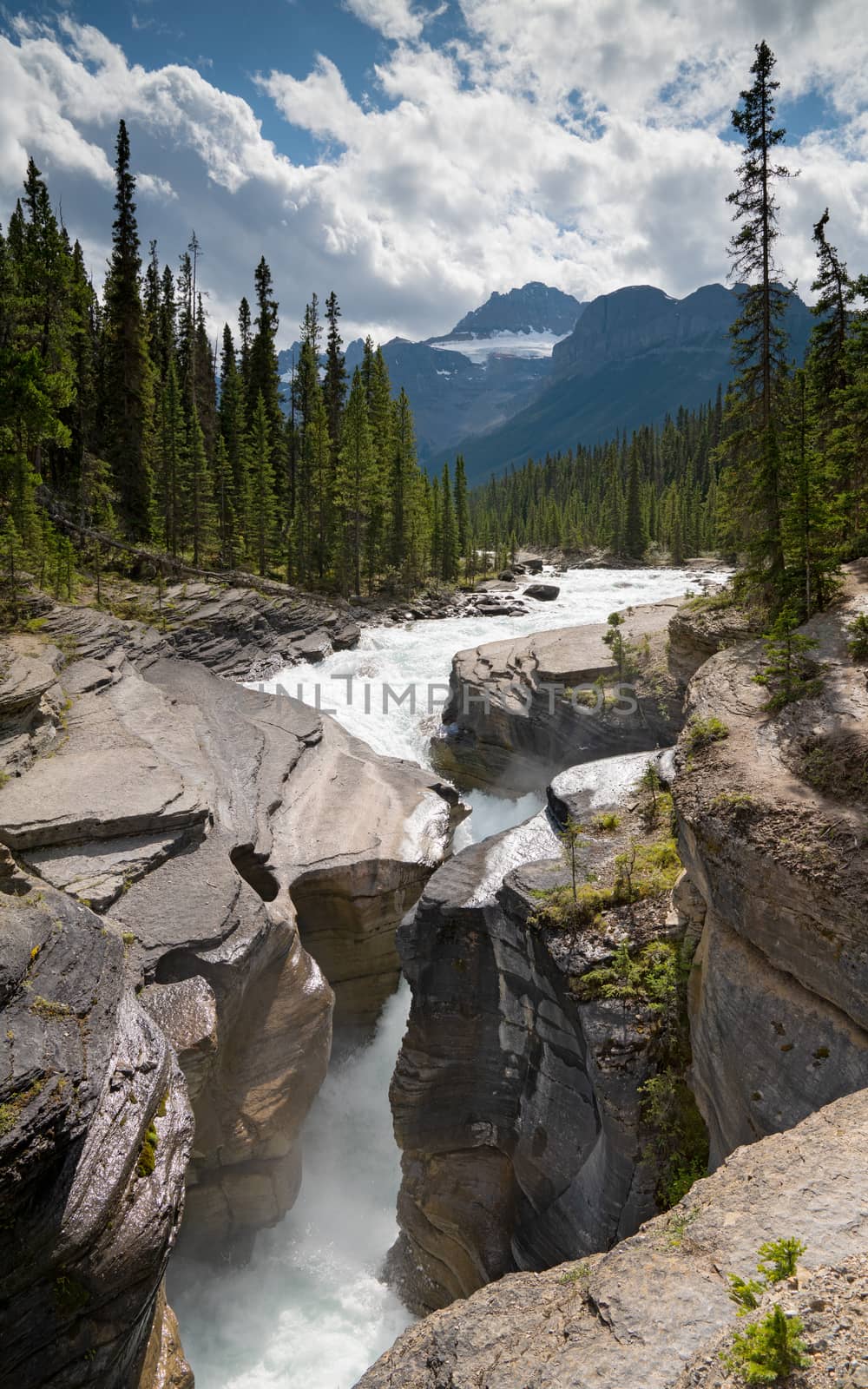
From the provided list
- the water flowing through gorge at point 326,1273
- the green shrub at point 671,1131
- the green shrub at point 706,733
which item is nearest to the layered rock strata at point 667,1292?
the green shrub at point 671,1131

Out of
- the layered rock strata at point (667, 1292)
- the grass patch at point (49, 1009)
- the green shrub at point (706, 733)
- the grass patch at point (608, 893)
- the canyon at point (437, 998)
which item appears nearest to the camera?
the layered rock strata at point (667, 1292)

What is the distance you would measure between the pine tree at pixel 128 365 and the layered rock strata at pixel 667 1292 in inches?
1599

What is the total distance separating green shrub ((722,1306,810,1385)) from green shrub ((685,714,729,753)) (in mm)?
6442

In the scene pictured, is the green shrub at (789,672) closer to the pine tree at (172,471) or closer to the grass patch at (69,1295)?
the grass patch at (69,1295)

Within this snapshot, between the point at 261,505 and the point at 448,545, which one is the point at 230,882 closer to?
the point at 261,505

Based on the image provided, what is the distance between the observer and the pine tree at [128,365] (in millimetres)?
39094

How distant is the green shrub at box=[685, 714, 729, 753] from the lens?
29.5 ft

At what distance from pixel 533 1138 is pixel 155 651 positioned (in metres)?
19.0

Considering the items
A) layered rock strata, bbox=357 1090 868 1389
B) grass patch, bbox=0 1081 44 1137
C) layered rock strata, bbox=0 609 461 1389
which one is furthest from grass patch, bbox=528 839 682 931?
grass patch, bbox=0 1081 44 1137

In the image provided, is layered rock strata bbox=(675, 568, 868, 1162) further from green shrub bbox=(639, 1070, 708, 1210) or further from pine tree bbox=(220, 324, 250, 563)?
pine tree bbox=(220, 324, 250, 563)

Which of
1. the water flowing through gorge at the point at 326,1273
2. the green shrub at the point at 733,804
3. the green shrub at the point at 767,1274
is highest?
the green shrub at the point at 733,804

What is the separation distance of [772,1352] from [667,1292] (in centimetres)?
115

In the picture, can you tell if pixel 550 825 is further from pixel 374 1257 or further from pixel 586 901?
pixel 374 1257

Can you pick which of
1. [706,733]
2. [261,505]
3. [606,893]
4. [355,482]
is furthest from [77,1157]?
[355,482]
